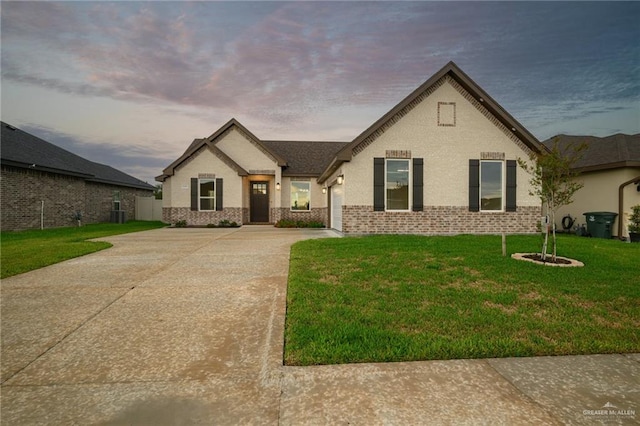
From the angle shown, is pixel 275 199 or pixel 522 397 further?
pixel 275 199

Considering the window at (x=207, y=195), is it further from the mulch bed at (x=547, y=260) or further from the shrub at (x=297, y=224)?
the mulch bed at (x=547, y=260)

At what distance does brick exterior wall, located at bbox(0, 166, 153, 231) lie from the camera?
47.5 feet

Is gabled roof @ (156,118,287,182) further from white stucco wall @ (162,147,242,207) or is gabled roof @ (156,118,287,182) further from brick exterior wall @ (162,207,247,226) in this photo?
brick exterior wall @ (162,207,247,226)

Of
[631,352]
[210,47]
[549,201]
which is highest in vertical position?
[210,47]

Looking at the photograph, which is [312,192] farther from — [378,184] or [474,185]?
[474,185]

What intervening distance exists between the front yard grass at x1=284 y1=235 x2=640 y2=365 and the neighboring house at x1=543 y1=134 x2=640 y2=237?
782 cm

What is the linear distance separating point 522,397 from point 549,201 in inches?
253

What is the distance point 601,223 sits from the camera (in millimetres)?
12500

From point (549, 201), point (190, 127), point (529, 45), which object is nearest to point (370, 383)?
point (549, 201)

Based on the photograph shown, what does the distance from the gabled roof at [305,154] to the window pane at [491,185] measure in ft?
32.8

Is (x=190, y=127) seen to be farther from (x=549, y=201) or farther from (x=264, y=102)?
(x=549, y=201)

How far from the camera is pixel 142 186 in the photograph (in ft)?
87.5

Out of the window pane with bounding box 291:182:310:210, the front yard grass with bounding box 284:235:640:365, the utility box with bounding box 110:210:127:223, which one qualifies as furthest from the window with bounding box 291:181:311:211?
the utility box with bounding box 110:210:127:223

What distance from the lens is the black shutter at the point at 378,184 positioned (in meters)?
11.5
